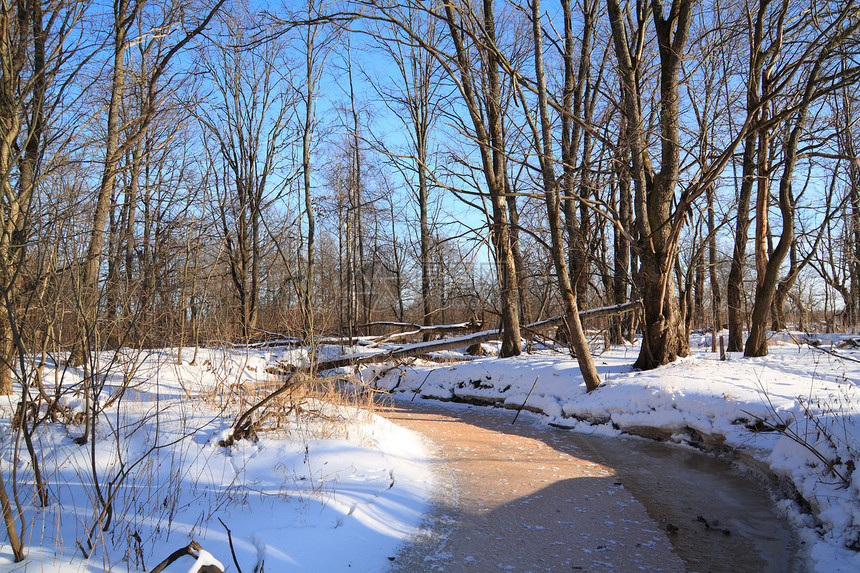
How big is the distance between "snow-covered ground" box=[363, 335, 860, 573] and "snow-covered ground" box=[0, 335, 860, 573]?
0.07ft

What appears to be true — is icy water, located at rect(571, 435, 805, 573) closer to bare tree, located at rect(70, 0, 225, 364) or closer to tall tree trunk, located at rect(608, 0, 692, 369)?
tall tree trunk, located at rect(608, 0, 692, 369)

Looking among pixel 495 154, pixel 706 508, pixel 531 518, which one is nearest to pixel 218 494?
pixel 531 518

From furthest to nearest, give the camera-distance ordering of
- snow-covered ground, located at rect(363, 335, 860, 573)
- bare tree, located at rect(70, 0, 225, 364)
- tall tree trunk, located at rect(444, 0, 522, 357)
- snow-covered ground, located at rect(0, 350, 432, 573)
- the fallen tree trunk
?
the fallen tree trunk → tall tree trunk, located at rect(444, 0, 522, 357) → bare tree, located at rect(70, 0, 225, 364) → snow-covered ground, located at rect(363, 335, 860, 573) → snow-covered ground, located at rect(0, 350, 432, 573)

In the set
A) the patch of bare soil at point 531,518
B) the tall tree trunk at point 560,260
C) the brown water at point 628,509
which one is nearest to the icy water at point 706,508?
the brown water at point 628,509

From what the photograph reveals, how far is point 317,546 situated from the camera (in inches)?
152

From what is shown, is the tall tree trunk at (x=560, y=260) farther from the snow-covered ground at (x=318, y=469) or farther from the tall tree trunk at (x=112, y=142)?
the tall tree trunk at (x=112, y=142)

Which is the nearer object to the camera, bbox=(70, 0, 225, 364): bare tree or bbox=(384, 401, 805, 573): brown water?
bbox=(384, 401, 805, 573): brown water

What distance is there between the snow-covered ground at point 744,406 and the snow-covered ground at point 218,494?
3477 millimetres

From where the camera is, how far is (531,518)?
481cm

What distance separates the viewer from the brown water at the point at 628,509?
3986mm

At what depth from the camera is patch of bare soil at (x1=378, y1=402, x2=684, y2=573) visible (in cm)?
396

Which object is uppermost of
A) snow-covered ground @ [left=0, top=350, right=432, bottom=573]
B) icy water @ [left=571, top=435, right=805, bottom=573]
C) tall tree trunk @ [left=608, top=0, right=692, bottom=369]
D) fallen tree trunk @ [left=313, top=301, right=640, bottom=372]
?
tall tree trunk @ [left=608, top=0, right=692, bottom=369]

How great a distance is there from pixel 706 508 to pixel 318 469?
3968 mm

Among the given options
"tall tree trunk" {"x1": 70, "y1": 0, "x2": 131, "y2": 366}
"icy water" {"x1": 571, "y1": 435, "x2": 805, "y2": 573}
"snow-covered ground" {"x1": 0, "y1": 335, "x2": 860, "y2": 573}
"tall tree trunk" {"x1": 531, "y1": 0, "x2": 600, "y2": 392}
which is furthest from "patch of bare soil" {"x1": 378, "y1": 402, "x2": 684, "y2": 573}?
"tall tree trunk" {"x1": 70, "y1": 0, "x2": 131, "y2": 366}
